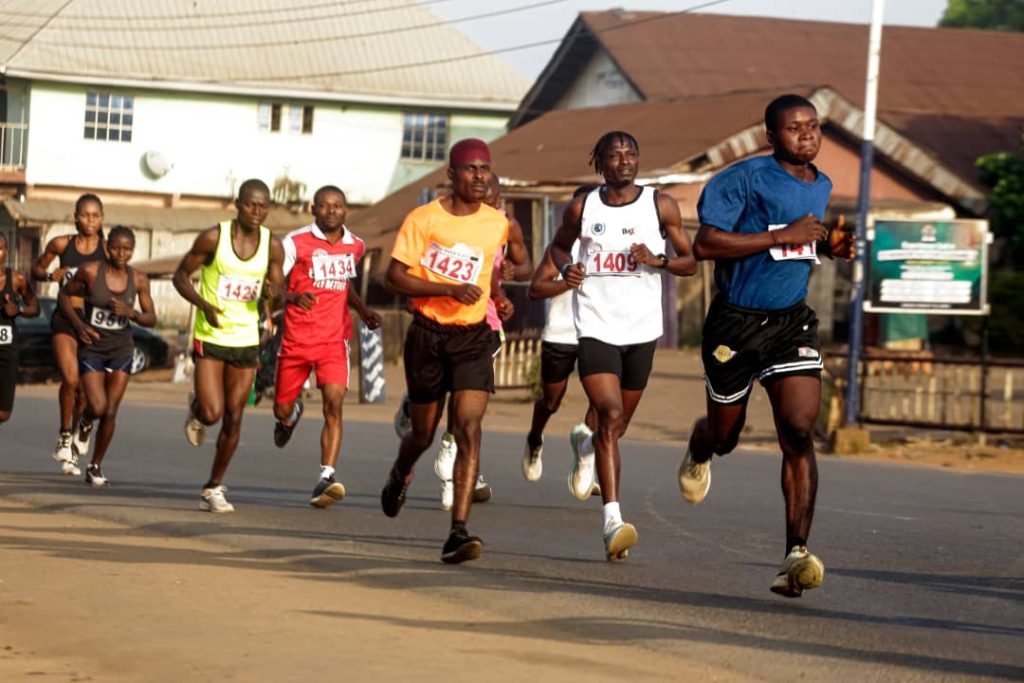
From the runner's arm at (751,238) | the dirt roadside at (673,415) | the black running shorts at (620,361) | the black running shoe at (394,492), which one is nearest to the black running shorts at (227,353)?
the black running shoe at (394,492)

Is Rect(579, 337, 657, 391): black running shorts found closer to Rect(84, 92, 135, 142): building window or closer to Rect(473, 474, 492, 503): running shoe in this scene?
Rect(473, 474, 492, 503): running shoe

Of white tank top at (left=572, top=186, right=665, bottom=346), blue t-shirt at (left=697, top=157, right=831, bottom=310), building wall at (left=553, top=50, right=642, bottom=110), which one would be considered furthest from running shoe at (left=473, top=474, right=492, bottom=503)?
building wall at (left=553, top=50, right=642, bottom=110)

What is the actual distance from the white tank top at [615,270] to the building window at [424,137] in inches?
1679

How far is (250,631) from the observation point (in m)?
7.11

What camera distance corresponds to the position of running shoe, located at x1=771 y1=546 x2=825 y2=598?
8.02 meters

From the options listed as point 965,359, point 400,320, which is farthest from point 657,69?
point 965,359

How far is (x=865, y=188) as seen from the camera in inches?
870

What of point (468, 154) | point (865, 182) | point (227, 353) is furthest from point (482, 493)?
point (865, 182)

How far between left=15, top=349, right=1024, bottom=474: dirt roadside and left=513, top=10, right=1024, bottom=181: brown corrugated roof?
30.5ft

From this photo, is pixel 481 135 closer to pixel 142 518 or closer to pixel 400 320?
pixel 400 320

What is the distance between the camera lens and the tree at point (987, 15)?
7306 cm

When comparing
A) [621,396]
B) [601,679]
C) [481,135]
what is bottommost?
[601,679]

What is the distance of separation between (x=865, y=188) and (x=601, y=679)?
1648 centimetres

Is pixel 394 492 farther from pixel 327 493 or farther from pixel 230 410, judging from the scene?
pixel 230 410
